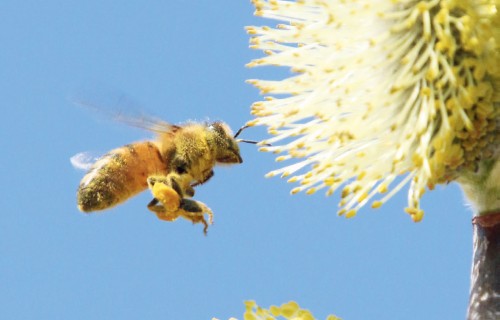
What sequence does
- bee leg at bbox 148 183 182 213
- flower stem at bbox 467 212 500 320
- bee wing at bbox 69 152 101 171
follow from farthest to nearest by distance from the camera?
bee wing at bbox 69 152 101 171 < bee leg at bbox 148 183 182 213 < flower stem at bbox 467 212 500 320

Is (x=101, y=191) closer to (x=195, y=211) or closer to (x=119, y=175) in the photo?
(x=119, y=175)

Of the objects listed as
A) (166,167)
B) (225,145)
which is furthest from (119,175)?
(225,145)

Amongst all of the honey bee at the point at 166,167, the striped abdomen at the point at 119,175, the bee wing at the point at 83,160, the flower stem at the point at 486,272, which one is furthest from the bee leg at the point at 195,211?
the flower stem at the point at 486,272

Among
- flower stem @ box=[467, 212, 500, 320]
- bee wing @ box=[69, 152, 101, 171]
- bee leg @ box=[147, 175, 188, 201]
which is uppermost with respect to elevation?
bee wing @ box=[69, 152, 101, 171]

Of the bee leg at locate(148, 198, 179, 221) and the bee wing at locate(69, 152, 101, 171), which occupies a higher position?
the bee wing at locate(69, 152, 101, 171)

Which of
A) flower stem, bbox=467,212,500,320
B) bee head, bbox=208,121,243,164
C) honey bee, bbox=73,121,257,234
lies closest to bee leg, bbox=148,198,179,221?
honey bee, bbox=73,121,257,234

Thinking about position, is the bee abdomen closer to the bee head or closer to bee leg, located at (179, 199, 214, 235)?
bee leg, located at (179, 199, 214, 235)

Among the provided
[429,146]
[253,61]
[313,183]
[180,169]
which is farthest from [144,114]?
[429,146]
